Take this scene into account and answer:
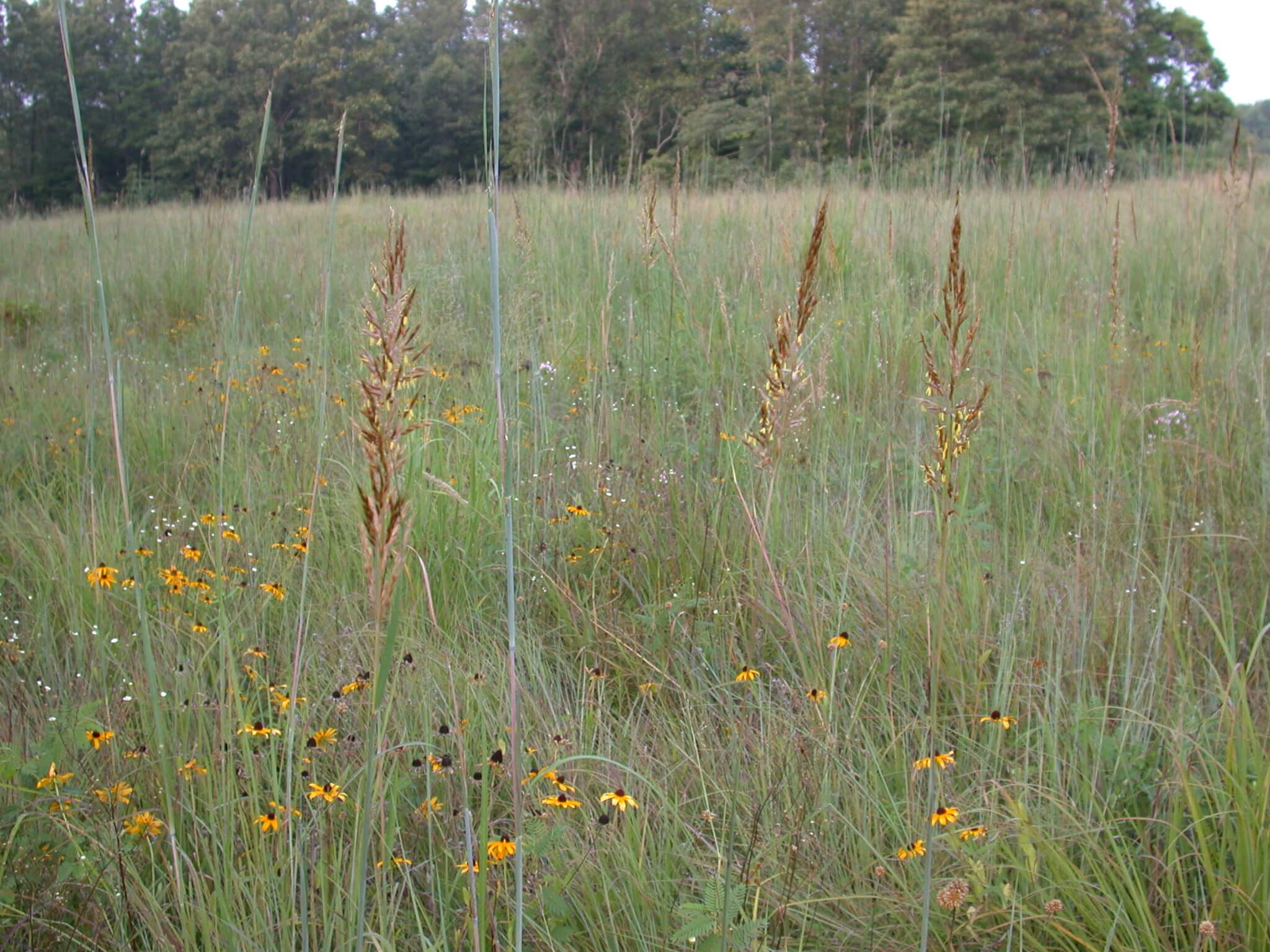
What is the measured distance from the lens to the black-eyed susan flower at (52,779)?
51.2 inches

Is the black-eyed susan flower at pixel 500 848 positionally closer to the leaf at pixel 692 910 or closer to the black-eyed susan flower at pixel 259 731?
the leaf at pixel 692 910

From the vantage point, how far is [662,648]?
6.21 ft

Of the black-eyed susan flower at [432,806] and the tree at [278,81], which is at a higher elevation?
the tree at [278,81]

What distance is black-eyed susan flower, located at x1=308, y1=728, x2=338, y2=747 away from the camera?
1.40 m

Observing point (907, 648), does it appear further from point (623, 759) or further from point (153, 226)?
point (153, 226)

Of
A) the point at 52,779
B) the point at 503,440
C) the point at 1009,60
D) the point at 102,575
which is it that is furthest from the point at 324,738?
the point at 1009,60

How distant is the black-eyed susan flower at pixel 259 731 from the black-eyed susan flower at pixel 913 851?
86cm

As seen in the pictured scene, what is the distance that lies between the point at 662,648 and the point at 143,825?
0.99m

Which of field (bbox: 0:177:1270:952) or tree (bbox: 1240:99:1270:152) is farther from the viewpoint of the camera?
tree (bbox: 1240:99:1270:152)

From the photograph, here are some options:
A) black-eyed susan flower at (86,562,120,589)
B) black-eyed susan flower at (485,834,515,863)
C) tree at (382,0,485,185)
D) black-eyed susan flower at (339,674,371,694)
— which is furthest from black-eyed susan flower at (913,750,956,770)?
tree at (382,0,485,185)

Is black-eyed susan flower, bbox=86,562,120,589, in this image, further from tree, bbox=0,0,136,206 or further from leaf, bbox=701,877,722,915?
tree, bbox=0,0,136,206

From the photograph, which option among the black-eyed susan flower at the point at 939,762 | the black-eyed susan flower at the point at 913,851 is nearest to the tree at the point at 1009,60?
the black-eyed susan flower at the point at 939,762

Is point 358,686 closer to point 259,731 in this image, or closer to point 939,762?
point 259,731

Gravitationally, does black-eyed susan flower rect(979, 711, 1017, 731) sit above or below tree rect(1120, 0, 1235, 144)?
below
